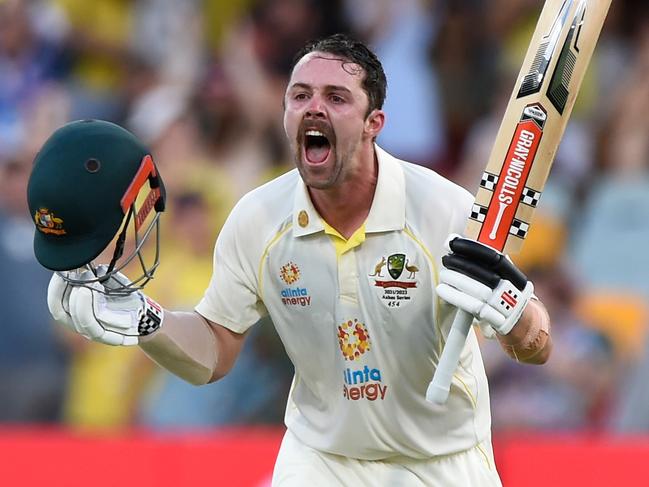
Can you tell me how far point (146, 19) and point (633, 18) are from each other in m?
2.80

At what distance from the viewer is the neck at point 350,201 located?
379cm

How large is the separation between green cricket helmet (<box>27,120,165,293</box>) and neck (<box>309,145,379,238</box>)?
0.57 meters

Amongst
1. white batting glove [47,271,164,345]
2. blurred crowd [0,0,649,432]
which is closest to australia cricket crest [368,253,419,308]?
white batting glove [47,271,164,345]

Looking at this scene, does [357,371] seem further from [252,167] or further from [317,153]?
[252,167]

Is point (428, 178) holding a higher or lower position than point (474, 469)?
higher

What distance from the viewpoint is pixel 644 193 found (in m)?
6.92

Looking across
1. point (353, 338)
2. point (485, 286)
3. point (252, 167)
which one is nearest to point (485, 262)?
point (485, 286)

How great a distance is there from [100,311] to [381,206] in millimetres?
845

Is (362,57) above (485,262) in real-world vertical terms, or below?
above

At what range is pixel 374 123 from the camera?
3.75 m

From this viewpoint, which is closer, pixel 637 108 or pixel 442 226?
pixel 442 226

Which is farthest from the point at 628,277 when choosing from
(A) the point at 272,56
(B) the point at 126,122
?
(B) the point at 126,122

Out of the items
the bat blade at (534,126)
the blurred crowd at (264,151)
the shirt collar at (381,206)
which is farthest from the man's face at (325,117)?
the blurred crowd at (264,151)

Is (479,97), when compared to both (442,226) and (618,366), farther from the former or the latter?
(442,226)
